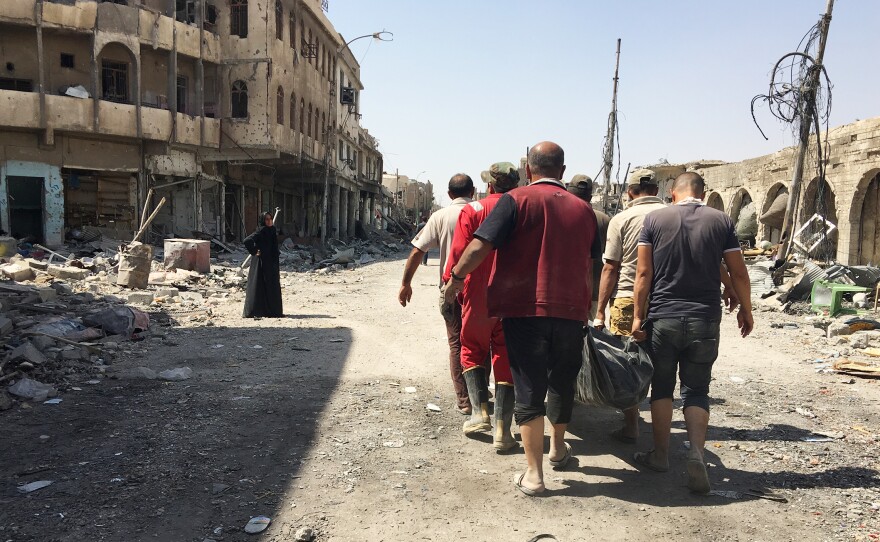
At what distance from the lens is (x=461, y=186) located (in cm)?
488

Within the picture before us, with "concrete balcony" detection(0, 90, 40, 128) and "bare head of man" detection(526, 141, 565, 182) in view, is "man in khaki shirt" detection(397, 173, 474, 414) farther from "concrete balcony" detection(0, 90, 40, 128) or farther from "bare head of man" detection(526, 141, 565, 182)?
"concrete balcony" detection(0, 90, 40, 128)

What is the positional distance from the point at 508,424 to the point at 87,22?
21287 millimetres

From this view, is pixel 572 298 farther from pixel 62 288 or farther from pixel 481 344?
pixel 62 288

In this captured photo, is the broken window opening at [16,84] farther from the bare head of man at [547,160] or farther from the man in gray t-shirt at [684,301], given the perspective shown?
the man in gray t-shirt at [684,301]

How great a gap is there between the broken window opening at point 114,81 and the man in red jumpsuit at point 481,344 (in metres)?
20.4

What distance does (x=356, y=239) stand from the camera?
36.8m

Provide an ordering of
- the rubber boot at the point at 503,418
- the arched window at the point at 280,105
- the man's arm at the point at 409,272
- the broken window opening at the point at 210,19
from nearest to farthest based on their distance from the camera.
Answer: the rubber boot at the point at 503,418 < the man's arm at the point at 409,272 < the broken window opening at the point at 210,19 < the arched window at the point at 280,105

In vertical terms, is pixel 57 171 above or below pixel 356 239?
above

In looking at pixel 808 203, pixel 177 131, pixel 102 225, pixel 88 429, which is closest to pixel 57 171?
pixel 102 225

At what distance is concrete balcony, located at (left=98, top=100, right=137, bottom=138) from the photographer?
62.8 feet

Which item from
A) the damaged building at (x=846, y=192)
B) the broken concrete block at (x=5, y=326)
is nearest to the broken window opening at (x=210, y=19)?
the damaged building at (x=846, y=192)

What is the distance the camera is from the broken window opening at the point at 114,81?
2031 cm

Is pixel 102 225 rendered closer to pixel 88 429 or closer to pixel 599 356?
pixel 88 429

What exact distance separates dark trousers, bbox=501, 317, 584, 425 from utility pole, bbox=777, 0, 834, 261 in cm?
1370
